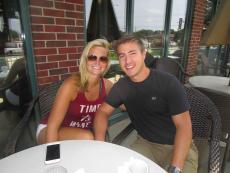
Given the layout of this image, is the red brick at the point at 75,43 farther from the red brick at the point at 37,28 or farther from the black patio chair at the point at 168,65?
the black patio chair at the point at 168,65

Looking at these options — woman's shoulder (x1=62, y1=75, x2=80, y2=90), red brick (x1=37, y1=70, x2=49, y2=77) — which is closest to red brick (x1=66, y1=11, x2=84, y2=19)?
red brick (x1=37, y1=70, x2=49, y2=77)

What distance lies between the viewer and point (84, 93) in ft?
5.99

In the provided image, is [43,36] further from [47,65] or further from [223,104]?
[223,104]

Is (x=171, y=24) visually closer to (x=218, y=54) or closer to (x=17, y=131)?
(x=218, y=54)

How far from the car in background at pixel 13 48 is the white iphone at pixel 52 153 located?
134cm

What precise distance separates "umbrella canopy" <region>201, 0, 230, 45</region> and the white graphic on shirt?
58.1 inches

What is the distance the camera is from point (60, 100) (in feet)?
5.40

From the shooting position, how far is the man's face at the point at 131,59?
163 centimetres

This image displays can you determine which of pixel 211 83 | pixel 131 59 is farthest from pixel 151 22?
pixel 131 59

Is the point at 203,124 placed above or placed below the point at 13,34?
below

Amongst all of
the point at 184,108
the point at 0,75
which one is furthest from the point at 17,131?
the point at 184,108

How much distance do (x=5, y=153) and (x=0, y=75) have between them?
3.25 ft

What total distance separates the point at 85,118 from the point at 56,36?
1013 millimetres

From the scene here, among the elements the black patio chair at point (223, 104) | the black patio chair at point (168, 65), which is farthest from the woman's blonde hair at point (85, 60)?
the black patio chair at point (168, 65)
